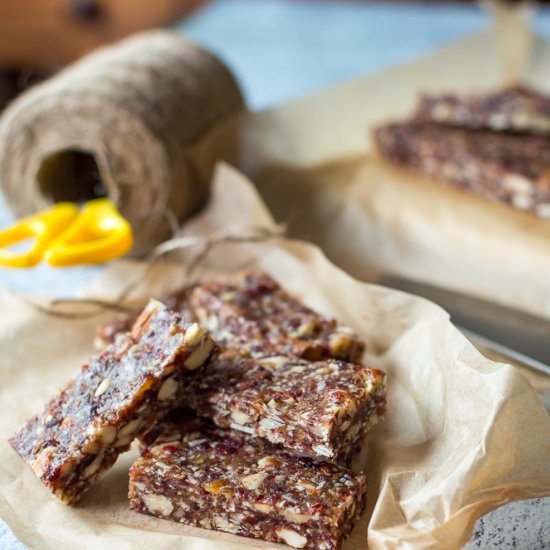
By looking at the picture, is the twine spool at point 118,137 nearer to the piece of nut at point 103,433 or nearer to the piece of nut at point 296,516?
the piece of nut at point 103,433

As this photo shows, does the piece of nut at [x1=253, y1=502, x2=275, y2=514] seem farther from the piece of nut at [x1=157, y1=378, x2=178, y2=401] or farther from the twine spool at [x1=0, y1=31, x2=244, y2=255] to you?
the twine spool at [x1=0, y1=31, x2=244, y2=255]

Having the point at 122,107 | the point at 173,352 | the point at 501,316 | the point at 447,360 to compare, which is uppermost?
the point at 122,107

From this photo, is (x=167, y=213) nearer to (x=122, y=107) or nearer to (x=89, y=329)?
(x=122, y=107)

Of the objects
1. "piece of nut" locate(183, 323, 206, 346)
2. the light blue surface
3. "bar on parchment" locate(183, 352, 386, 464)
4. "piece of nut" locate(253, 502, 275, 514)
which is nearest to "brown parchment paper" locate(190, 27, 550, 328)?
the light blue surface

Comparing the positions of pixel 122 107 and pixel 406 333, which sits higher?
pixel 122 107

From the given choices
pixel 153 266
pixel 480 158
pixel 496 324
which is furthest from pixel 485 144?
pixel 153 266

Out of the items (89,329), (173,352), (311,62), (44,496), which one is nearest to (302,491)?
(173,352)

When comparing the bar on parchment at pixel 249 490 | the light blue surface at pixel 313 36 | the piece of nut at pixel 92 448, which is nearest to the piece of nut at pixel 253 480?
the bar on parchment at pixel 249 490
